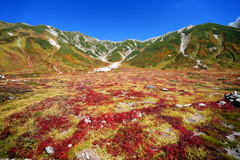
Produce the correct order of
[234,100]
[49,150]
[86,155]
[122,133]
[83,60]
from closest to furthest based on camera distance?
1. [86,155]
2. [49,150]
3. [122,133]
4. [234,100]
5. [83,60]

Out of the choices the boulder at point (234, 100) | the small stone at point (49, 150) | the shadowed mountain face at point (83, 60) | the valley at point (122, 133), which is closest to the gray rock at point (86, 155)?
the valley at point (122, 133)

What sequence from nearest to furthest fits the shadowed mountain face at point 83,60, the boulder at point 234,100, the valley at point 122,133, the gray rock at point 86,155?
the gray rock at point 86,155, the valley at point 122,133, the boulder at point 234,100, the shadowed mountain face at point 83,60

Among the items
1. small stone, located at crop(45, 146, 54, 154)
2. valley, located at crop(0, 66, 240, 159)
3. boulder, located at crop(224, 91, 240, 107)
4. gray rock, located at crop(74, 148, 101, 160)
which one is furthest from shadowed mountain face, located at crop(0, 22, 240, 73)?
boulder, located at crop(224, 91, 240, 107)

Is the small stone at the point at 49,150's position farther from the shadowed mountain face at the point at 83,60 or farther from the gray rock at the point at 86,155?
the shadowed mountain face at the point at 83,60

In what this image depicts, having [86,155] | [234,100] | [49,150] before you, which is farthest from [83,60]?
[234,100]

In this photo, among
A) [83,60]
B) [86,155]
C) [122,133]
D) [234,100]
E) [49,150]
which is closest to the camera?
[86,155]

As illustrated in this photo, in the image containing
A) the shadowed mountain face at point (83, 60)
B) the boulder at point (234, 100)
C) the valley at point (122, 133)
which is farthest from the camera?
the shadowed mountain face at point (83, 60)

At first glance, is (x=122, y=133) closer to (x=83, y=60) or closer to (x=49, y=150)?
(x=49, y=150)

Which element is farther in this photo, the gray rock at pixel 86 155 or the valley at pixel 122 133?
the valley at pixel 122 133

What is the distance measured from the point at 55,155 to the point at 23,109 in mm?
14246

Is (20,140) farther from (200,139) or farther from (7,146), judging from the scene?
(200,139)

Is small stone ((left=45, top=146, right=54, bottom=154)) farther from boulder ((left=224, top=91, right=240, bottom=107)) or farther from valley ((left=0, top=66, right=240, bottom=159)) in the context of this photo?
boulder ((left=224, top=91, right=240, bottom=107))

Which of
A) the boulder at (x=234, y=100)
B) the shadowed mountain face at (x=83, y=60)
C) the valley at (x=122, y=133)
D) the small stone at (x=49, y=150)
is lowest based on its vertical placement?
the valley at (x=122, y=133)

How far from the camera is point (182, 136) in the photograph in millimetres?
10438
